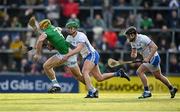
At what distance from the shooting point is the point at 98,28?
30.4 metres

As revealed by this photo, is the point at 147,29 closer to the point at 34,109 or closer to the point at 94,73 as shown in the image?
the point at 94,73

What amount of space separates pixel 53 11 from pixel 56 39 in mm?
11323

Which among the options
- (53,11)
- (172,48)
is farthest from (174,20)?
(53,11)

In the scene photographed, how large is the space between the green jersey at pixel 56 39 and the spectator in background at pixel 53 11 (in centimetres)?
1052

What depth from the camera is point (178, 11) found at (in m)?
31.5

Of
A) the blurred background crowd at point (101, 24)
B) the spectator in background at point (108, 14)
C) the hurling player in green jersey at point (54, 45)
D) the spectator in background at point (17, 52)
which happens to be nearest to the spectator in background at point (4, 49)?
the blurred background crowd at point (101, 24)

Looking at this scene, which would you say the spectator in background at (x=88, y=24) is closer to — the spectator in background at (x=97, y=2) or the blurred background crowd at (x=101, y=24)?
the blurred background crowd at (x=101, y=24)

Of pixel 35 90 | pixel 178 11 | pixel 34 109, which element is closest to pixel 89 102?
pixel 34 109

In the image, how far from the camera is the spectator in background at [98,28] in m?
30.3

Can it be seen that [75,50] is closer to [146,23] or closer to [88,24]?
[146,23]

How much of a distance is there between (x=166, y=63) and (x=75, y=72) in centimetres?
1017

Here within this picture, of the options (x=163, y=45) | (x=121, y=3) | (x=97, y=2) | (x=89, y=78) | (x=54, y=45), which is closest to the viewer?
(x=89, y=78)

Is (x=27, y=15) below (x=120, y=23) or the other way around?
the other way around

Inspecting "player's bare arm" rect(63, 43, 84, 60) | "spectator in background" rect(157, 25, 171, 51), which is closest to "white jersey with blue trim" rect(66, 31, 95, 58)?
"player's bare arm" rect(63, 43, 84, 60)
